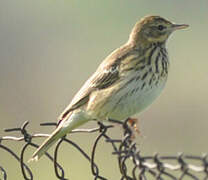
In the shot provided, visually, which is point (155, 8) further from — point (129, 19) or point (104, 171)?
point (104, 171)

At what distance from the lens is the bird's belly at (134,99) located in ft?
28.2

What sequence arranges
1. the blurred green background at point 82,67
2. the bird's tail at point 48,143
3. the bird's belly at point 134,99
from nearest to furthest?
the bird's tail at point 48,143 < the bird's belly at point 134,99 < the blurred green background at point 82,67

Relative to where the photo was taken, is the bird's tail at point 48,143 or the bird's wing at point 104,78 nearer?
the bird's tail at point 48,143

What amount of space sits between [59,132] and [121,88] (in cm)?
83

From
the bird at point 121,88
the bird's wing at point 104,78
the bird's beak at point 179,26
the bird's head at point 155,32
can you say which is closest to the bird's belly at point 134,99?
the bird at point 121,88

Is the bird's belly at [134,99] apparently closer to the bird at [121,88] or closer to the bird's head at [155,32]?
the bird at [121,88]

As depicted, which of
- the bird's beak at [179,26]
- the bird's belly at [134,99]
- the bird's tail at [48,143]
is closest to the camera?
the bird's tail at [48,143]

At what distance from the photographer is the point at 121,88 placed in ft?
28.7

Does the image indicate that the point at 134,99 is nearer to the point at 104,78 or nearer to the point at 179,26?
the point at 104,78

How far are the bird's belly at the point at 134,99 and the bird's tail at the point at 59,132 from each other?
38 centimetres

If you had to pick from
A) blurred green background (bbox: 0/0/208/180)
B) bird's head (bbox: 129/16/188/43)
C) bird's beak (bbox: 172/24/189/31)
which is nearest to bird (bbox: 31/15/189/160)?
bird's beak (bbox: 172/24/189/31)

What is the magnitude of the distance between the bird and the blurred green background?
5.31 meters

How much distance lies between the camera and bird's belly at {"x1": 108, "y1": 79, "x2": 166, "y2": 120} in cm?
861

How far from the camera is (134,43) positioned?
9414 millimetres
